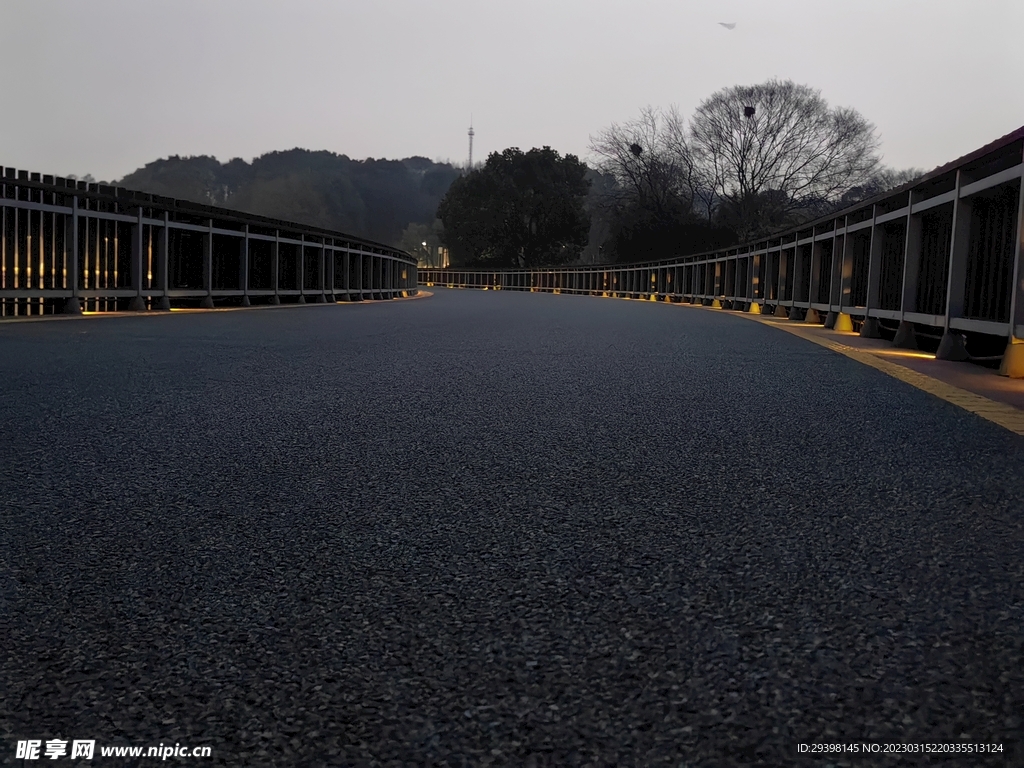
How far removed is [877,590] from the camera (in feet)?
7.59

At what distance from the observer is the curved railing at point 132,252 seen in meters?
13.0

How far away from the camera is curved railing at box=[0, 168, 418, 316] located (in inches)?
512

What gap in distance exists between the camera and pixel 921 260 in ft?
35.2

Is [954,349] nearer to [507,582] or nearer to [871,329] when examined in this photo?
[871,329]

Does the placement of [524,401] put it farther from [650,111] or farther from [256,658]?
[650,111]

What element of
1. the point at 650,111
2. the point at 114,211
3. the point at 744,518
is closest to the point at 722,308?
the point at 114,211

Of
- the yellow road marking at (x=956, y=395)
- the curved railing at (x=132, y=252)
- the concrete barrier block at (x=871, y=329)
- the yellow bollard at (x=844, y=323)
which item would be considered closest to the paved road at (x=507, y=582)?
the yellow road marking at (x=956, y=395)

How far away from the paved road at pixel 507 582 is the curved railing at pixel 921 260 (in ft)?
12.4

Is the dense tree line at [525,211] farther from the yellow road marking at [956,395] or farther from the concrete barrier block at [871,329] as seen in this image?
the yellow road marking at [956,395]

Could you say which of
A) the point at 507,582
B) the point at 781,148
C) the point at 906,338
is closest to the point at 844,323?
the point at 906,338

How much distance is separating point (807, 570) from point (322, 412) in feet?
10.5

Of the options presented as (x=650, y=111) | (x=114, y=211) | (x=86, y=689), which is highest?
(x=650, y=111)

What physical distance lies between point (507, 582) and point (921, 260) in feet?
31.7

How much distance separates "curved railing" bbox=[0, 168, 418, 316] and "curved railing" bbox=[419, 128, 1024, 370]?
407 inches
